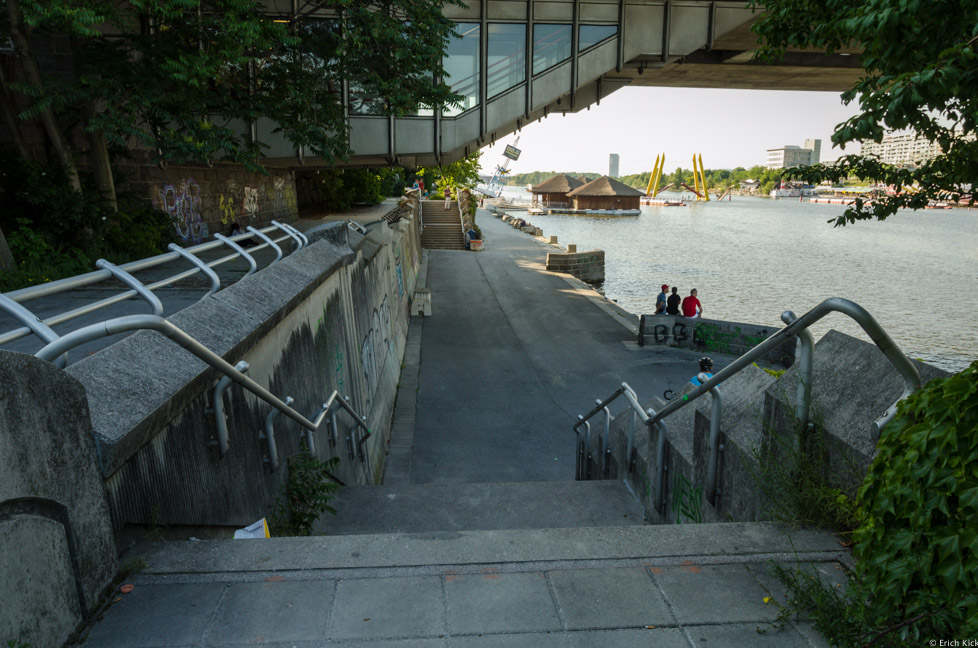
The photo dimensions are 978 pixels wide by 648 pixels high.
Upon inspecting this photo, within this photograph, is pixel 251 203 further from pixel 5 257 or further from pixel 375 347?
pixel 375 347

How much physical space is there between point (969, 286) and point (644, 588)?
51.7 meters

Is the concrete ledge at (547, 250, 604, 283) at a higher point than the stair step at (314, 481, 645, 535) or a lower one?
lower

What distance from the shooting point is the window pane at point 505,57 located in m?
20.0

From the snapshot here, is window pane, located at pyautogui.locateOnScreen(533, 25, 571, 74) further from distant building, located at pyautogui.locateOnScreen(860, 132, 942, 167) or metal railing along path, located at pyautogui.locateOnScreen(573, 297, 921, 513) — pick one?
metal railing along path, located at pyautogui.locateOnScreen(573, 297, 921, 513)

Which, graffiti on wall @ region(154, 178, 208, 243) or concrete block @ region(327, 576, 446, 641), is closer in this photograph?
concrete block @ region(327, 576, 446, 641)

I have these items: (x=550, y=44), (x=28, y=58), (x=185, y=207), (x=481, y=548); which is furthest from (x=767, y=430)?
(x=550, y=44)

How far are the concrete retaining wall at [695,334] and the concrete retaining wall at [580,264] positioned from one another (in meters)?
15.6

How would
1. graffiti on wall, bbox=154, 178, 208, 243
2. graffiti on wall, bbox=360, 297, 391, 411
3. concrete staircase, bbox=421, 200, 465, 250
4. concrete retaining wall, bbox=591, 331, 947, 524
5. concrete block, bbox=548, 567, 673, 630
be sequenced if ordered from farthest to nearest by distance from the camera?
concrete staircase, bbox=421, 200, 465, 250 < graffiti on wall, bbox=154, 178, 208, 243 < graffiti on wall, bbox=360, 297, 391, 411 < concrete retaining wall, bbox=591, 331, 947, 524 < concrete block, bbox=548, 567, 673, 630

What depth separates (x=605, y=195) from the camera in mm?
110312

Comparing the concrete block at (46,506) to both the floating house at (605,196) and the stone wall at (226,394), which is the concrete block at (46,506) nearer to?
the stone wall at (226,394)

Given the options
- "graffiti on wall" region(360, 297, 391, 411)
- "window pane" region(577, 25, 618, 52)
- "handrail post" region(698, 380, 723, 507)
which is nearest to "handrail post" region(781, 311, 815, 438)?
"handrail post" region(698, 380, 723, 507)

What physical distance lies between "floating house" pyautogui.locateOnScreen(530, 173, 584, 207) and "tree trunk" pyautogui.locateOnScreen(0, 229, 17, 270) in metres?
111

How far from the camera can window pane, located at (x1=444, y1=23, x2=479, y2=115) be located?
65.4 feet

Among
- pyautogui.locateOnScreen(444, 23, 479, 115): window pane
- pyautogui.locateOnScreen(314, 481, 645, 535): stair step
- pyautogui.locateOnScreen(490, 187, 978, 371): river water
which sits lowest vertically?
pyautogui.locateOnScreen(490, 187, 978, 371): river water
